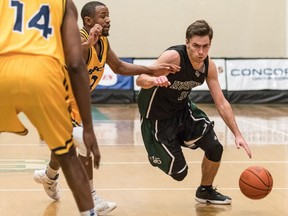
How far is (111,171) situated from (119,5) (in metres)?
10.8

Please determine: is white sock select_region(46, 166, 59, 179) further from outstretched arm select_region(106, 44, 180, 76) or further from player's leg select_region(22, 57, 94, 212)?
player's leg select_region(22, 57, 94, 212)

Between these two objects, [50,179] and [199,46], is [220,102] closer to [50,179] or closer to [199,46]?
[199,46]

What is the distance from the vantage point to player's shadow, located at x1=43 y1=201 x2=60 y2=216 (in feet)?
19.8

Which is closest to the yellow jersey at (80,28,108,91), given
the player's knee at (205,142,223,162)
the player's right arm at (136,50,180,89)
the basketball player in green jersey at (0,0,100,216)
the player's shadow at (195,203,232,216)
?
the player's right arm at (136,50,180,89)

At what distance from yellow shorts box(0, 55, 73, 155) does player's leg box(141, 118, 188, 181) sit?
266 cm

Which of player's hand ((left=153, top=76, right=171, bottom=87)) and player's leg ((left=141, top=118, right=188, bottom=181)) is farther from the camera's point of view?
player's leg ((left=141, top=118, right=188, bottom=181))

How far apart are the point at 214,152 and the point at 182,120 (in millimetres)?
424

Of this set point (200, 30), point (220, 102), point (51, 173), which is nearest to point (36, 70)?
point (200, 30)

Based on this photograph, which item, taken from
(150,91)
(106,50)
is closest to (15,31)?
(106,50)

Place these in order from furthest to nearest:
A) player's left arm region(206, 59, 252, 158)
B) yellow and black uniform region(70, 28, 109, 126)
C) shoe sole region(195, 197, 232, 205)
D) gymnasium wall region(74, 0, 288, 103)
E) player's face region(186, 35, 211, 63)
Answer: gymnasium wall region(74, 0, 288, 103) < shoe sole region(195, 197, 232, 205) < player's left arm region(206, 59, 252, 158) < player's face region(186, 35, 211, 63) < yellow and black uniform region(70, 28, 109, 126)

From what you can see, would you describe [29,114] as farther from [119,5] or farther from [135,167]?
[119,5]

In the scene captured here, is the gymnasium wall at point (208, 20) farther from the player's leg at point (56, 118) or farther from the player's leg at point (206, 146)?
the player's leg at point (56, 118)

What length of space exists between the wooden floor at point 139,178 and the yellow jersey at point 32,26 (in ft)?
8.21

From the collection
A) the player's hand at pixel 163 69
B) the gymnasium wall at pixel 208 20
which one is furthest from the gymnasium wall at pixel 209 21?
the player's hand at pixel 163 69
